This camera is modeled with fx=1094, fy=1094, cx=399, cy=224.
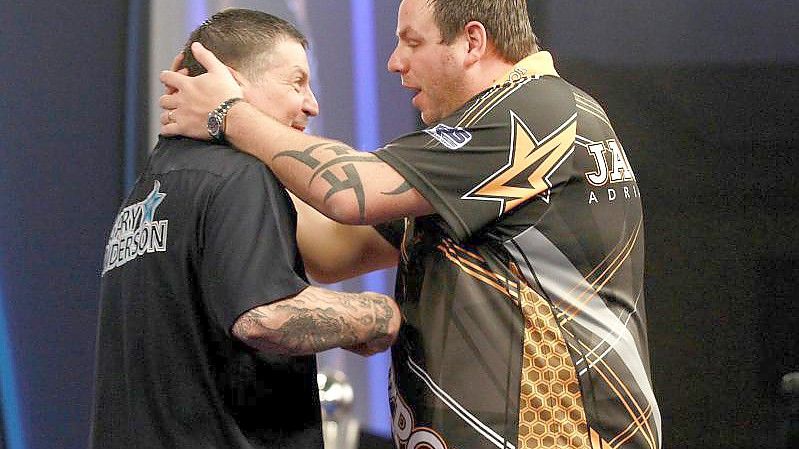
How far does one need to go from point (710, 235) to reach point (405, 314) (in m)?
1.04

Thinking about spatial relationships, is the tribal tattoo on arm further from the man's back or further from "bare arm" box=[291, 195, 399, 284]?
"bare arm" box=[291, 195, 399, 284]

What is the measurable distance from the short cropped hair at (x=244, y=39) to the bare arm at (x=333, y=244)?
374mm

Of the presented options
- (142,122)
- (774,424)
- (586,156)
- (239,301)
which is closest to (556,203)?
(586,156)

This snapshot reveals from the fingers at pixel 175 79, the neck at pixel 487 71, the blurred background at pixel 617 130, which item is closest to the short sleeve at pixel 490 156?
the neck at pixel 487 71

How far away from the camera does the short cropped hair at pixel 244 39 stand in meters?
1.84

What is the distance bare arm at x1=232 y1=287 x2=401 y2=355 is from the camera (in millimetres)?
1621

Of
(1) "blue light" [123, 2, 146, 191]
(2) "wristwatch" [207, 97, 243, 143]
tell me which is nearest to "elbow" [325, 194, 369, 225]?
(2) "wristwatch" [207, 97, 243, 143]

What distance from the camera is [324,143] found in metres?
1.81

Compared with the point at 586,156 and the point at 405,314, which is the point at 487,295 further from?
the point at 586,156

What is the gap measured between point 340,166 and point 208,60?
30cm

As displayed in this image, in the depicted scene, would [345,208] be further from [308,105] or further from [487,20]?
[487,20]

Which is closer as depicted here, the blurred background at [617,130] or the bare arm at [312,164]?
the bare arm at [312,164]

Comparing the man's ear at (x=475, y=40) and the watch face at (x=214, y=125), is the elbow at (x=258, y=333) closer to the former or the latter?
the watch face at (x=214, y=125)

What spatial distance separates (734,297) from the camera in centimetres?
259
